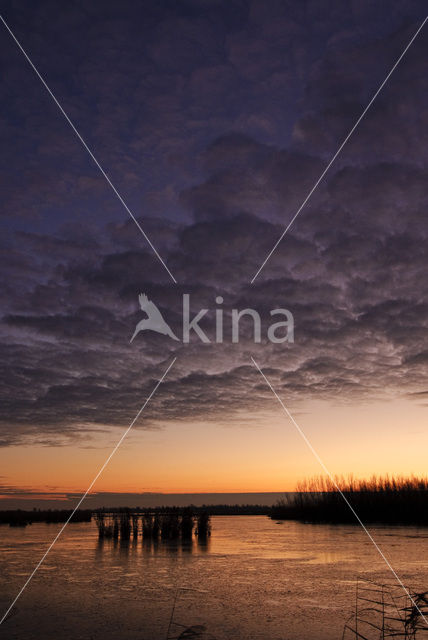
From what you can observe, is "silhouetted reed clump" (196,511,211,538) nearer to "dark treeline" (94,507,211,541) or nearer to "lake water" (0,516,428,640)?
"dark treeline" (94,507,211,541)

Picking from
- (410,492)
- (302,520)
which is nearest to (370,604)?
(410,492)

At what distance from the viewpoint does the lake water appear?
7266 millimetres

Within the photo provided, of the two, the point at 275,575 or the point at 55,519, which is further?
the point at 55,519

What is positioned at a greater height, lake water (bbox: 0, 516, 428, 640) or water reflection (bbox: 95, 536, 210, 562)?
lake water (bbox: 0, 516, 428, 640)

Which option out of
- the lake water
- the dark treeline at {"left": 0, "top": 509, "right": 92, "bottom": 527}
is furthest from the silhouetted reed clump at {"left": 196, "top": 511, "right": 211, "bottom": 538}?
the dark treeline at {"left": 0, "top": 509, "right": 92, "bottom": 527}

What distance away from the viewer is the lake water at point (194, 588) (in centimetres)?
727

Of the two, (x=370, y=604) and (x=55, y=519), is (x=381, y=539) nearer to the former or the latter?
(x=370, y=604)

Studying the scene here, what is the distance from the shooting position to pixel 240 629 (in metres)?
7.21

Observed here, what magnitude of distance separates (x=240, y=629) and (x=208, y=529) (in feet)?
51.5

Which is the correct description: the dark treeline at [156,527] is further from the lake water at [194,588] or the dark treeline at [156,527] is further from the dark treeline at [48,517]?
the dark treeline at [48,517]

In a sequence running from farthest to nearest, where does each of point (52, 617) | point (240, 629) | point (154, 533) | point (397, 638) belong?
point (154, 533) → point (52, 617) → point (240, 629) → point (397, 638)

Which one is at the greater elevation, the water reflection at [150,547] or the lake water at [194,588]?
the lake water at [194,588]

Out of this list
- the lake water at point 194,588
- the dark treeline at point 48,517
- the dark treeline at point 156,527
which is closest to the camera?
the lake water at point 194,588

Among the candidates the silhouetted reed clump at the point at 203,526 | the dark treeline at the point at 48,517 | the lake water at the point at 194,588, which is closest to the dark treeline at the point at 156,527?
the silhouetted reed clump at the point at 203,526
